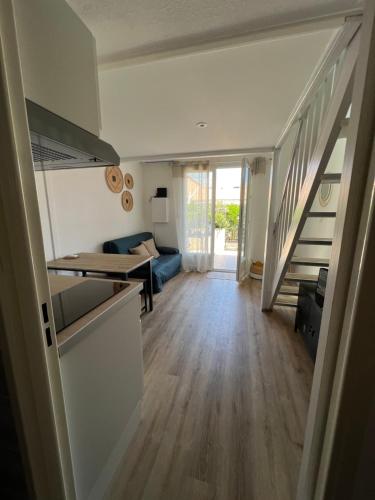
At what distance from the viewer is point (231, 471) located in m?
1.17

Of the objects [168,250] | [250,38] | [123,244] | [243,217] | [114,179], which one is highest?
[250,38]

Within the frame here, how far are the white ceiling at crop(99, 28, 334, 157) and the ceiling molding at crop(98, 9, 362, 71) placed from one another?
0.08m

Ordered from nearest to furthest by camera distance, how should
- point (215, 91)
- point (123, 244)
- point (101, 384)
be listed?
point (101, 384) → point (215, 91) → point (123, 244)

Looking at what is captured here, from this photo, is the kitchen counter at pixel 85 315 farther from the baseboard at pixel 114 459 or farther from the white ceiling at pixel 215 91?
the white ceiling at pixel 215 91

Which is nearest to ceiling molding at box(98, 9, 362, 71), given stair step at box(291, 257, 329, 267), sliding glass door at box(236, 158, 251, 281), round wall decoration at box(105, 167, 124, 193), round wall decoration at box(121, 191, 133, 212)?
stair step at box(291, 257, 329, 267)

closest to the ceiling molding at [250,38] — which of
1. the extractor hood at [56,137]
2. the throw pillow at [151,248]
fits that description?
the extractor hood at [56,137]

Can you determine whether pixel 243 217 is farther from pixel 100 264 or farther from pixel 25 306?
pixel 25 306

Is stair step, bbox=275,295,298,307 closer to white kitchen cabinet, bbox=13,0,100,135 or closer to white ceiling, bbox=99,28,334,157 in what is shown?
white ceiling, bbox=99,28,334,157

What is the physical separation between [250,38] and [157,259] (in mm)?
3719

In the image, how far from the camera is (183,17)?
2.94 feet

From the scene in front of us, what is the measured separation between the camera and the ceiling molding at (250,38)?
0.90 m

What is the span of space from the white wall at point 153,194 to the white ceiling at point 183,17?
3.76 metres

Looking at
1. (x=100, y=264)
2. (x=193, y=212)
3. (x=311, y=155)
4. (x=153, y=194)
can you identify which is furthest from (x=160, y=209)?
(x=311, y=155)

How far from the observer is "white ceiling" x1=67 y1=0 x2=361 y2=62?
84 centimetres
